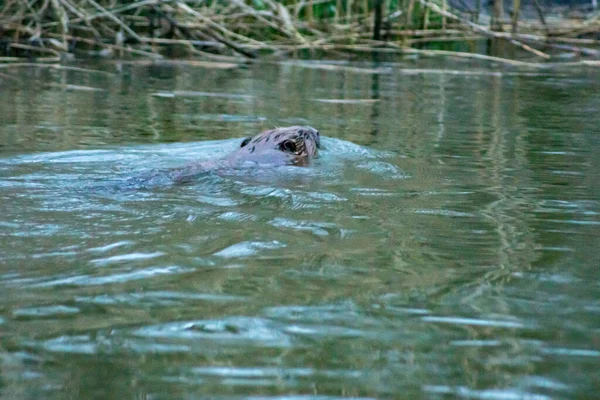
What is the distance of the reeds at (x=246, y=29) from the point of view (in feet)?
32.1

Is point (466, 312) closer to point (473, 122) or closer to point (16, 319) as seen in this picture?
point (16, 319)

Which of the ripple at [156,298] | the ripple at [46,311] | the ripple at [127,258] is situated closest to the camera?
the ripple at [46,311]

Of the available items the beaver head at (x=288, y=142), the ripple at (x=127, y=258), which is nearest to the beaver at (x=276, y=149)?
the beaver head at (x=288, y=142)

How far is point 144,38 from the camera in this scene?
1016cm

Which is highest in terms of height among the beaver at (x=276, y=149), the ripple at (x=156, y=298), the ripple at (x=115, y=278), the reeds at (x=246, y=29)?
the reeds at (x=246, y=29)

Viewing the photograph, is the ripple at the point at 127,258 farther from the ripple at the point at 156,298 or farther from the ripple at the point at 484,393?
the ripple at the point at 484,393

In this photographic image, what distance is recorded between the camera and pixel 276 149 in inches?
207

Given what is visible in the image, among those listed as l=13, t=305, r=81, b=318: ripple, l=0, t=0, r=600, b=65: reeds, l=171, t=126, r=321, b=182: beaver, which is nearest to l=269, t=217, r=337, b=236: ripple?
l=13, t=305, r=81, b=318: ripple

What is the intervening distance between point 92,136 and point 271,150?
1046 millimetres

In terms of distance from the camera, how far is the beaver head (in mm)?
5227

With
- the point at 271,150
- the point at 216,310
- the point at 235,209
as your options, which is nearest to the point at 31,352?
the point at 216,310

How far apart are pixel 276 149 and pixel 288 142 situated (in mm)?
76

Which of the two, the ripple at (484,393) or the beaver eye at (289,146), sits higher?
the ripple at (484,393)

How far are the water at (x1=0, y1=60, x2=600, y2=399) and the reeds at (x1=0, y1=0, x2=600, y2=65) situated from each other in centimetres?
393
